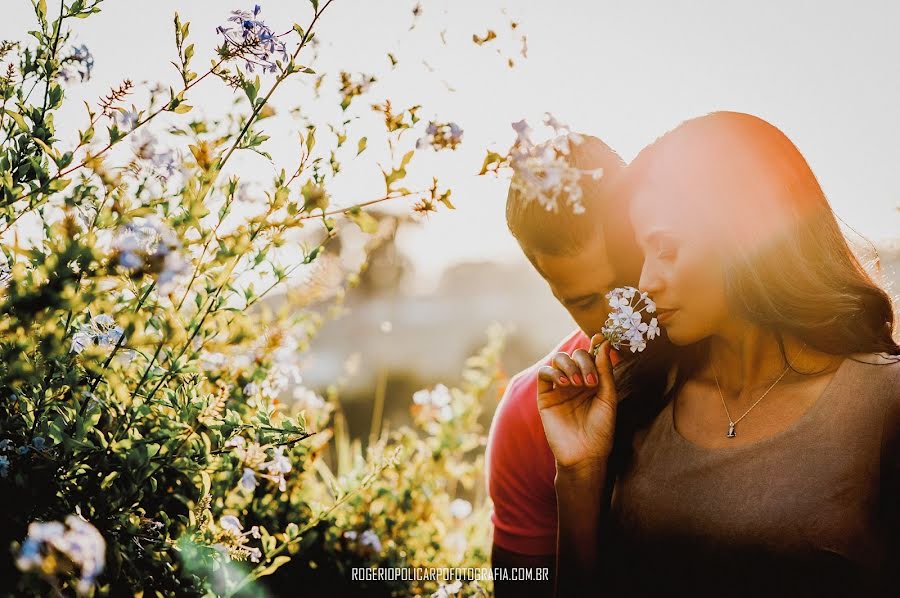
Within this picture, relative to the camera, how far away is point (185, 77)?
1248 mm

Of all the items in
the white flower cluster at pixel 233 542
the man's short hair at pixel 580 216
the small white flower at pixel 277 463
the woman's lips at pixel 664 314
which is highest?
the man's short hair at pixel 580 216

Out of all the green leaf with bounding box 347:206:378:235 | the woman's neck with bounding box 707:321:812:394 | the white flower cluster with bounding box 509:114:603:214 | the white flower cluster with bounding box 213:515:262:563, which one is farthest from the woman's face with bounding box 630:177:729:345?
the white flower cluster with bounding box 213:515:262:563

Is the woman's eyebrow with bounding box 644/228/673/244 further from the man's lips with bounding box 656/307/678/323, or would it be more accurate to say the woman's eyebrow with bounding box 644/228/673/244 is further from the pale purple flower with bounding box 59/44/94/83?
the pale purple flower with bounding box 59/44/94/83

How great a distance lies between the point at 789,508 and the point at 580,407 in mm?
637

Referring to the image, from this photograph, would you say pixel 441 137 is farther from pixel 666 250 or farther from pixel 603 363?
pixel 603 363

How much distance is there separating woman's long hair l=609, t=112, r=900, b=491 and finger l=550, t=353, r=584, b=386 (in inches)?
18.4

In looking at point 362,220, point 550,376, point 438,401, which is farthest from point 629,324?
point 438,401

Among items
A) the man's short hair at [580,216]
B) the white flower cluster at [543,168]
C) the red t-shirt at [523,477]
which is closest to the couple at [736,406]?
the man's short hair at [580,216]

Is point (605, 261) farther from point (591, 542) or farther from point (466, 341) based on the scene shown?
point (466, 341)

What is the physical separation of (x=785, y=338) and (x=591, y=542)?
2.68 feet

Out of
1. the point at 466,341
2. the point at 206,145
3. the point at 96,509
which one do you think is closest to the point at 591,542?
the point at 96,509

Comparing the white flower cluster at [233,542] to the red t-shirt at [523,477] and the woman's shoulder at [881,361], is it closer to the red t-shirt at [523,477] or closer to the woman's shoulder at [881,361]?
the red t-shirt at [523,477]

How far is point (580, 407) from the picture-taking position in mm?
2070

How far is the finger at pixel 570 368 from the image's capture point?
1.95 metres
